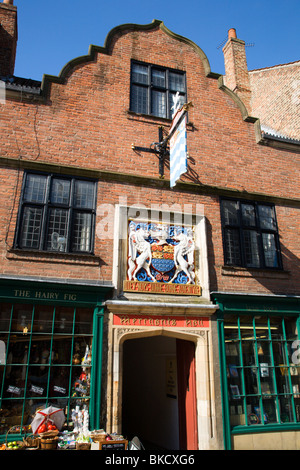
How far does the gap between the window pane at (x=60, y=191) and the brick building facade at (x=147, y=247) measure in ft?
0.12

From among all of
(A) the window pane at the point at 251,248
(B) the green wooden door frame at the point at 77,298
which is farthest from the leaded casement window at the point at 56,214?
(A) the window pane at the point at 251,248

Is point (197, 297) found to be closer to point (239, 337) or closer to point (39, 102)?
point (239, 337)

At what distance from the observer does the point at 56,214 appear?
8617 millimetres

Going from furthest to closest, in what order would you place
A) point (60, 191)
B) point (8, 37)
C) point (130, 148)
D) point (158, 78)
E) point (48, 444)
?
point (8, 37) → point (158, 78) → point (130, 148) → point (60, 191) → point (48, 444)

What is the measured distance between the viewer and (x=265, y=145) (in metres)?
11.2

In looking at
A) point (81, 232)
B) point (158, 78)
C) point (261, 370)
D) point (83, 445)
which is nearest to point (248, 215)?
point (261, 370)

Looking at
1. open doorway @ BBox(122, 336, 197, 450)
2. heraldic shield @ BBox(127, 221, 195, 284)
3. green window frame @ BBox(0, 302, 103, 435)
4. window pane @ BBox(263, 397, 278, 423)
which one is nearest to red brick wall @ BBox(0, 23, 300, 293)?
heraldic shield @ BBox(127, 221, 195, 284)

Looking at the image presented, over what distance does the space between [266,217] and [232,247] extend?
163cm

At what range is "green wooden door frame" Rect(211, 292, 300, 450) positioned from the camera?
8211 mm

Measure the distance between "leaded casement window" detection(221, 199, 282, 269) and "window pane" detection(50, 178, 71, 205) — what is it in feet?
14.2

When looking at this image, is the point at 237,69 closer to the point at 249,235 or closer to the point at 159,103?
the point at 159,103

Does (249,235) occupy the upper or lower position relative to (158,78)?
lower

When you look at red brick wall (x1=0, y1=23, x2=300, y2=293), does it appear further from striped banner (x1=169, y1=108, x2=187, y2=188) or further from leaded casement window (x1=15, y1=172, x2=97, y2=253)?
striped banner (x1=169, y1=108, x2=187, y2=188)
